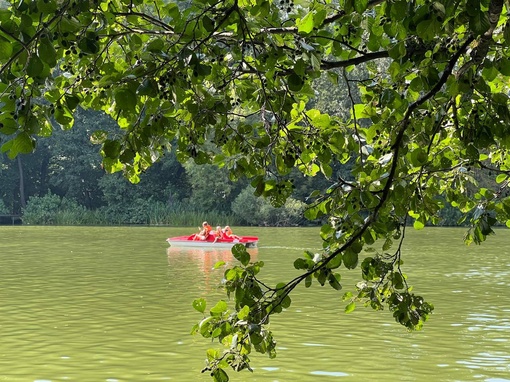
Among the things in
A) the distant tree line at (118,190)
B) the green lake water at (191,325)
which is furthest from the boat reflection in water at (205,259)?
the distant tree line at (118,190)

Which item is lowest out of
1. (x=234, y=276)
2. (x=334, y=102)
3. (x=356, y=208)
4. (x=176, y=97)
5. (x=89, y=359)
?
(x=89, y=359)

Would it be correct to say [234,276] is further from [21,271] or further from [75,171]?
[75,171]

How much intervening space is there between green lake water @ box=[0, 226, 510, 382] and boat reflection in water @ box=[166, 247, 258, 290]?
144 mm

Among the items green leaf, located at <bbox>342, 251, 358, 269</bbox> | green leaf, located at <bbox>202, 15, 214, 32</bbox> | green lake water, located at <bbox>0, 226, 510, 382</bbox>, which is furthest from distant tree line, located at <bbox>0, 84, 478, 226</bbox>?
green leaf, located at <bbox>202, 15, 214, 32</bbox>

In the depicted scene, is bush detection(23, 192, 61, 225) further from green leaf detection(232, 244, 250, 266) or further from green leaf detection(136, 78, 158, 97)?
green leaf detection(136, 78, 158, 97)

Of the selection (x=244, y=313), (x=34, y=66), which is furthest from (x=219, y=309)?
(x=34, y=66)

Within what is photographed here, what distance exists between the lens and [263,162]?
4.03m

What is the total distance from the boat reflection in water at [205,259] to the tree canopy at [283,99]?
12.5 m

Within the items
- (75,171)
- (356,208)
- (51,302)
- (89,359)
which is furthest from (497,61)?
(75,171)

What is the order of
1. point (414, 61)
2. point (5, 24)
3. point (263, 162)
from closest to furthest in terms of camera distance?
point (5, 24) → point (414, 61) → point (263, 162)

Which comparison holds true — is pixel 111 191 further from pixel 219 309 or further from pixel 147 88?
pixel 147 88

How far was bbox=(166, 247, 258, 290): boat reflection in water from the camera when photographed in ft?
62.9

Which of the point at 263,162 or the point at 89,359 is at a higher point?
the point at 263,162

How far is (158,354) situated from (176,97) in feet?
23.9
